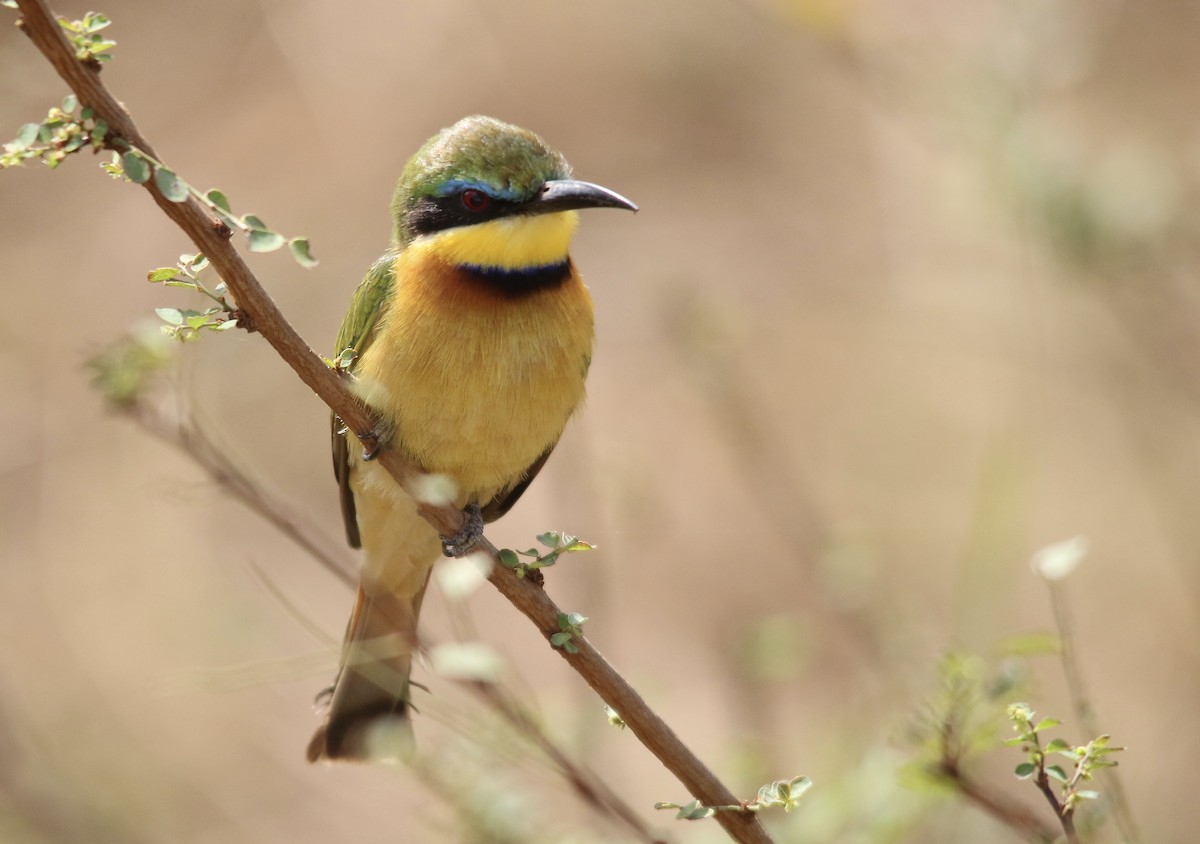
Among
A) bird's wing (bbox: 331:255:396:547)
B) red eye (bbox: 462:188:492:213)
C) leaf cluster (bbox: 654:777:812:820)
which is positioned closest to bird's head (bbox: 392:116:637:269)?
red eye (bbox: 462:188:492:213)

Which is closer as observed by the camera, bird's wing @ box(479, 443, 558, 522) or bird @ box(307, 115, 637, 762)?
bird @ box(307, 115, 637, 762)

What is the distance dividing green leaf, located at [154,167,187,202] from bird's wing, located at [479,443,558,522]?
1.31m

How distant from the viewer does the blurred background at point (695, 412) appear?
121 inches

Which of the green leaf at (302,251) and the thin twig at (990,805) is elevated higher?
the green leaf at (302,251)

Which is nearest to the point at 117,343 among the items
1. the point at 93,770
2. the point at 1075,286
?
the point at 93,770

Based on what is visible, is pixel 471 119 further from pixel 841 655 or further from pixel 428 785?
pixel 841 655

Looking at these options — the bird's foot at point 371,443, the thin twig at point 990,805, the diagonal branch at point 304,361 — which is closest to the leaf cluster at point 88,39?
the diagonal branch at point 304,361

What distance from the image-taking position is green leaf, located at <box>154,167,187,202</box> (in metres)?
1.20

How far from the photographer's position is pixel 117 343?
6.38 feet

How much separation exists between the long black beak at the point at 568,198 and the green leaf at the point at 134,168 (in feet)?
3.11

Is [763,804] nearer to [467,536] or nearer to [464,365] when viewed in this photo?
[467,536]

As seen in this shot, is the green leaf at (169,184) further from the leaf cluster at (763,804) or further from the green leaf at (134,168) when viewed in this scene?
the leaf cluster at (763,804)

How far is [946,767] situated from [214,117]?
20.6 ft

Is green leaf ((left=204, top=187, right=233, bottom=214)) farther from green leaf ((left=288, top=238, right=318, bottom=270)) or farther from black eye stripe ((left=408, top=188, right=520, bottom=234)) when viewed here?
black eye stripe ((left=408, top=188, right=520, bottom=234))
